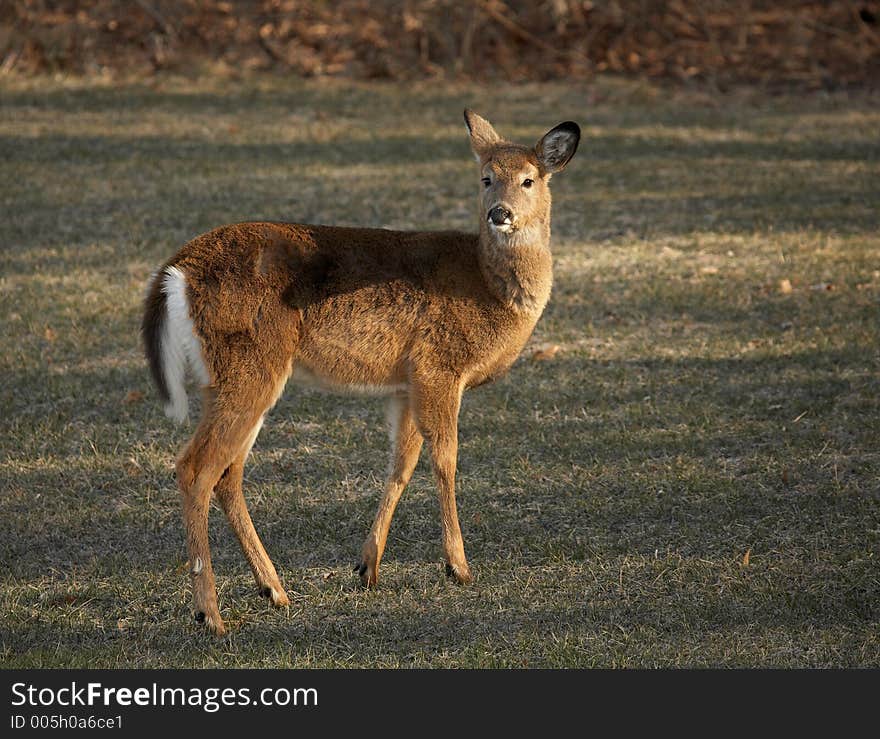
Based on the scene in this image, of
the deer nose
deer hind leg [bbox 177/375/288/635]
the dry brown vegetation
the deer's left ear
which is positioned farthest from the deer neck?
the dry brown vegetation

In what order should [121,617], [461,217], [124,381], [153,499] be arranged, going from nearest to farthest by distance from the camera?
[121,617]
[153,499]
[124,381]
[461,217]

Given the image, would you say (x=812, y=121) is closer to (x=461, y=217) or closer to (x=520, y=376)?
(x=461, y=217)

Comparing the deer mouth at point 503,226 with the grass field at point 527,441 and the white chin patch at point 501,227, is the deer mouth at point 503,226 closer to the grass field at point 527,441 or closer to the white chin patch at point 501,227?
the white chin patch at point 501,227

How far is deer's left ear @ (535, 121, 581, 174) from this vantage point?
521 centimetres

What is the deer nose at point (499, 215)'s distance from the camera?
5.06 meters

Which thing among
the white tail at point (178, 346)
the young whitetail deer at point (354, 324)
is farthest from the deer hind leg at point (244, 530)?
the white tail at point (178, 346)

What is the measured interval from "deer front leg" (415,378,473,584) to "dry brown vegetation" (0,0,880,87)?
12.2 meters

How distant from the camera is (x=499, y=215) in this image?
506 centimetres

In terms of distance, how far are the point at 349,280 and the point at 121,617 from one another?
1.57 meters

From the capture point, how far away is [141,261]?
9.75 meters

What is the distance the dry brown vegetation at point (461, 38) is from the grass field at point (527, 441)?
3940mm

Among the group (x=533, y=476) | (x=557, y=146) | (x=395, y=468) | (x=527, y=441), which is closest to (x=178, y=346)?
(x=395, y=468)

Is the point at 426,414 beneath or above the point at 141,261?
above

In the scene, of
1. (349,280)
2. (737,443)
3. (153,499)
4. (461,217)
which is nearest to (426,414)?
(349,280)
